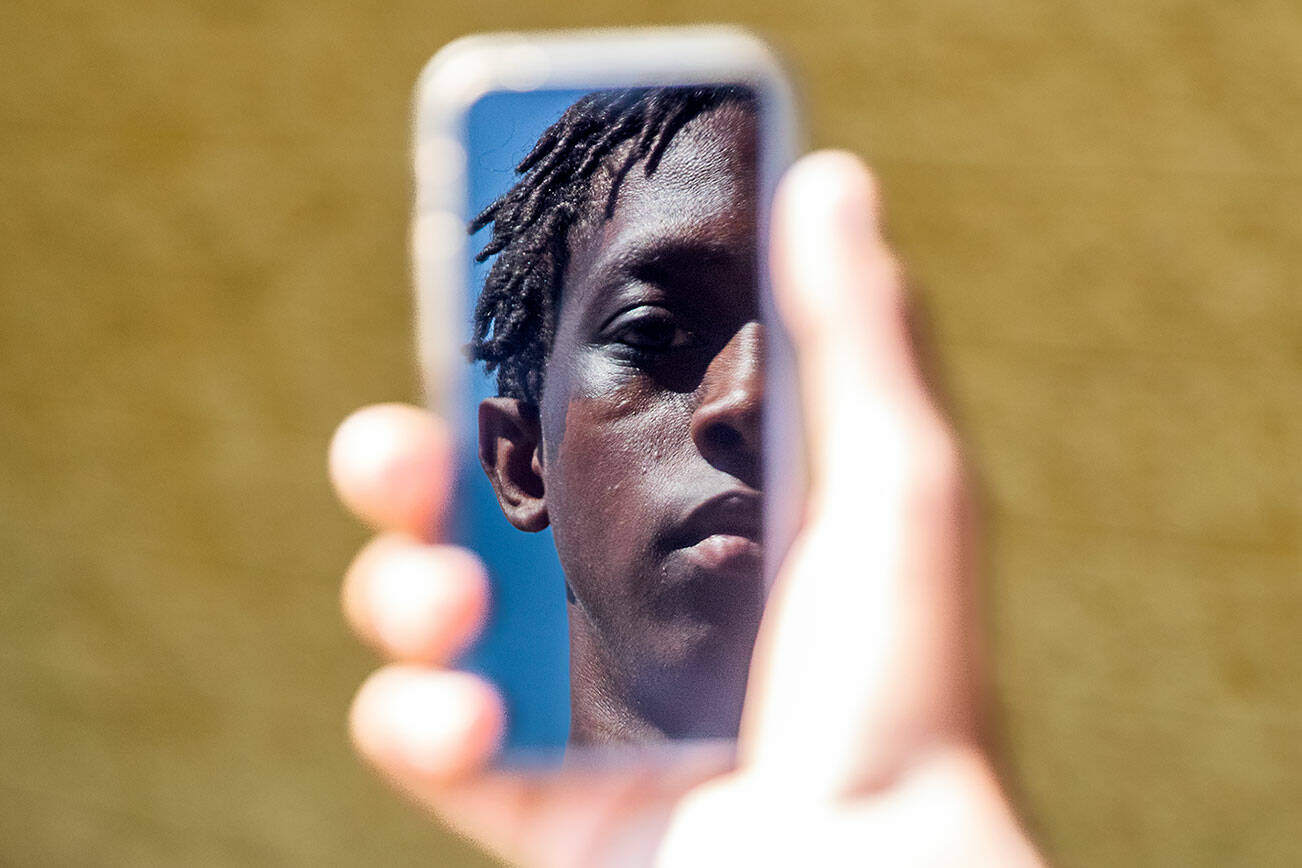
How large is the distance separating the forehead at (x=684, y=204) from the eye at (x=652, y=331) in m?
0.02

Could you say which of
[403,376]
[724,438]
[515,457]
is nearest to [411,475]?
[515,457]

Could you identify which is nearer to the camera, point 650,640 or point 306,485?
point 650,640

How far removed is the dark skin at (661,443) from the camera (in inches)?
19.4

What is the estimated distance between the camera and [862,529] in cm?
46

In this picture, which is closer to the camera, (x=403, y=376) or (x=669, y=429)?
(x=669, y=429)

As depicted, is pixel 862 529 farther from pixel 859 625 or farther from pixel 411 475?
pixel 411 475

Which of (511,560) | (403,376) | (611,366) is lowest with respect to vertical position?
(403,376)

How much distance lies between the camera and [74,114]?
1021 mm

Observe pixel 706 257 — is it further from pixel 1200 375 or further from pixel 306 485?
pixel 306 485

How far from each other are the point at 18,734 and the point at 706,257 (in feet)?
3.20

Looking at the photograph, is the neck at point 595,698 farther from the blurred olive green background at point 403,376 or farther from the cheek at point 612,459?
the blurred olive green background at point 403,376

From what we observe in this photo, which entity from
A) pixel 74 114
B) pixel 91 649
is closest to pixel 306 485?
pixel 91 649

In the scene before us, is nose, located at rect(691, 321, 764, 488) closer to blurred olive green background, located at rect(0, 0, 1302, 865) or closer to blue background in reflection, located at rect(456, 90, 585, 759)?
blue background in reflection, located at rect(456, 90, 585, 759)

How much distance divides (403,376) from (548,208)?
1.59ft
